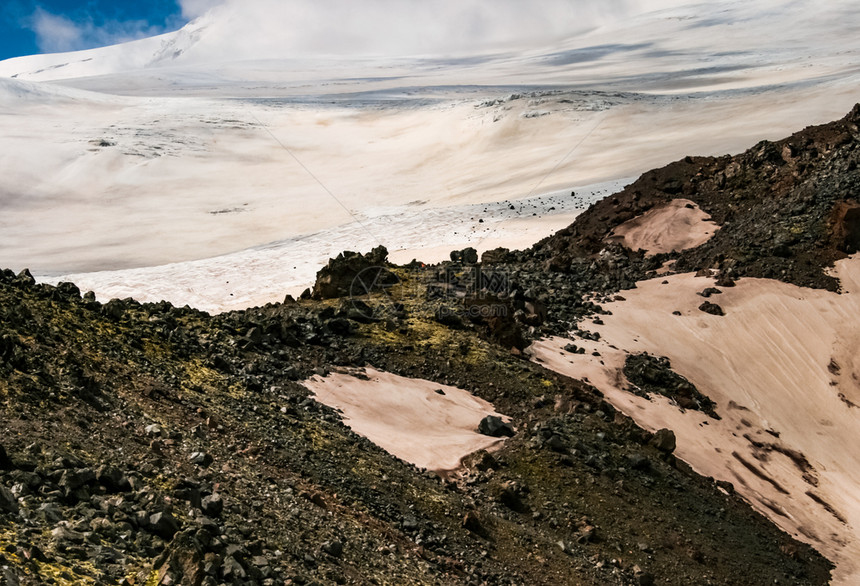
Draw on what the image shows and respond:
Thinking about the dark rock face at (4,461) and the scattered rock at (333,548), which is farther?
the scattered rock at (333,548)

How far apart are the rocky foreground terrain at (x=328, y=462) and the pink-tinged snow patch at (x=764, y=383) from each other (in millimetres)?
786

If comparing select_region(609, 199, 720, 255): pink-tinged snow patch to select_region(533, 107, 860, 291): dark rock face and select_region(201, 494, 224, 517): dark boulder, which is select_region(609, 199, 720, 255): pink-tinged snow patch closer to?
select_region(533, 107, 860, 291): dark rock face

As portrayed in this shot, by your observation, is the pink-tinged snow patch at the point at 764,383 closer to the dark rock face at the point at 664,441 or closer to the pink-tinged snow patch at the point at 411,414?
the dark rock face at the point at 664,441

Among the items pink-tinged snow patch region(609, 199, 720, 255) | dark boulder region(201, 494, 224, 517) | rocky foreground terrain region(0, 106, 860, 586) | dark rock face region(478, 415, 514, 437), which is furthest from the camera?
pink-tinged snow patch region(609, 199, 720, 255)

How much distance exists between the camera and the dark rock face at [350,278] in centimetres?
2014

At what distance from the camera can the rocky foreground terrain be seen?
8.08 metres

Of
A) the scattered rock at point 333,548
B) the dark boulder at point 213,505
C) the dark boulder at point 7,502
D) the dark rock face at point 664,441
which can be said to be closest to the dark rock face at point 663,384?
the dark rock face at point 664,441

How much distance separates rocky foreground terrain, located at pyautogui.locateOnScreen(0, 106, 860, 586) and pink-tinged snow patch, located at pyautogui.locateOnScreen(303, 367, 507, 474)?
362 mm

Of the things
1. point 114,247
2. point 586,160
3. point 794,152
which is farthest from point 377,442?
point 586,160

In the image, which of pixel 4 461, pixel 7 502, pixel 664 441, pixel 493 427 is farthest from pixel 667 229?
pixel 7 502

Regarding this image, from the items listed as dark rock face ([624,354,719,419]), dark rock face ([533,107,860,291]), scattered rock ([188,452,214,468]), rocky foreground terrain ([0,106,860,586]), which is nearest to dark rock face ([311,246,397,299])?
rocky foreground terrain ([0,106,860,586])

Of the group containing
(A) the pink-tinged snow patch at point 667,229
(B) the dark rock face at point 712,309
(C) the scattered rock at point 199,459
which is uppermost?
(C) the scattered rock at point 199,459

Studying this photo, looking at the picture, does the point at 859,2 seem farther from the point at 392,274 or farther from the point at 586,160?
the point at 392,274

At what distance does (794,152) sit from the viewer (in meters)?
28.9
